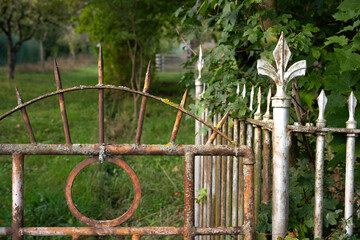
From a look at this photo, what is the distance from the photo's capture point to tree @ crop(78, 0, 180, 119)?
8328 mm

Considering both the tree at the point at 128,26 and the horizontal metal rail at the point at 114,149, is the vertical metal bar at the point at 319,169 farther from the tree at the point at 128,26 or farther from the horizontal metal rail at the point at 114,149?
the tree at the point at 128,26

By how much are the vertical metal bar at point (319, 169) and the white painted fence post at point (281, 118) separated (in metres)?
0.14

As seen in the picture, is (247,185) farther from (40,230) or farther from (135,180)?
(40,230)

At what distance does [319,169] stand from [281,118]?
0.97 ft

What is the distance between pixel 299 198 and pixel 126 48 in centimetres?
864

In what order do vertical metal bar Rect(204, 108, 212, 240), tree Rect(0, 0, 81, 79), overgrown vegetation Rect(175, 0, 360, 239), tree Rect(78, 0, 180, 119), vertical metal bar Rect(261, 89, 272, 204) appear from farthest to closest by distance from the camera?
tree Rect(0, 0, 81, 79) → tree Rect(78, 0, 180, 119) → vertical metal bar Rect(204, 108, 212, 240) → overgrown vegetation Rect(175, 0, 360, 239) → vertical metal bar Rect(261, 89, 272, 204)

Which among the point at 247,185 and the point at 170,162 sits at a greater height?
the point at 247,185

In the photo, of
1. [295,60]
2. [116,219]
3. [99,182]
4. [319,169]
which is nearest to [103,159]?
[116,219]

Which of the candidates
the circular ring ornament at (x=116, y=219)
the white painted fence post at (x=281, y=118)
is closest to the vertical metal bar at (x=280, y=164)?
the white painted fence post at (x=281, y=118)

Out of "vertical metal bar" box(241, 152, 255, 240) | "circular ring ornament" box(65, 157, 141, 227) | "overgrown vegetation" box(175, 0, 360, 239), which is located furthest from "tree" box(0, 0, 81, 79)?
"vertical metal bar" box(241, 152, 255, 240)

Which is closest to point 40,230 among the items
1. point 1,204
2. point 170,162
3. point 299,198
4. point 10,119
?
point 299,198

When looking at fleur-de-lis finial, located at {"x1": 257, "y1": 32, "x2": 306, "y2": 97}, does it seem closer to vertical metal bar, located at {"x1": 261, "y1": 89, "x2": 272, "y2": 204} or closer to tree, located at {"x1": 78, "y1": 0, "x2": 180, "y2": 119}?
vertical metal bar, located at {"x1": 261, "y1": 89, "x2": 272, "y2": 204}

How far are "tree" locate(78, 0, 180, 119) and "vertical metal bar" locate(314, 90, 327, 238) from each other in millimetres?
6439

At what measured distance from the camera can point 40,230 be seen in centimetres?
146
